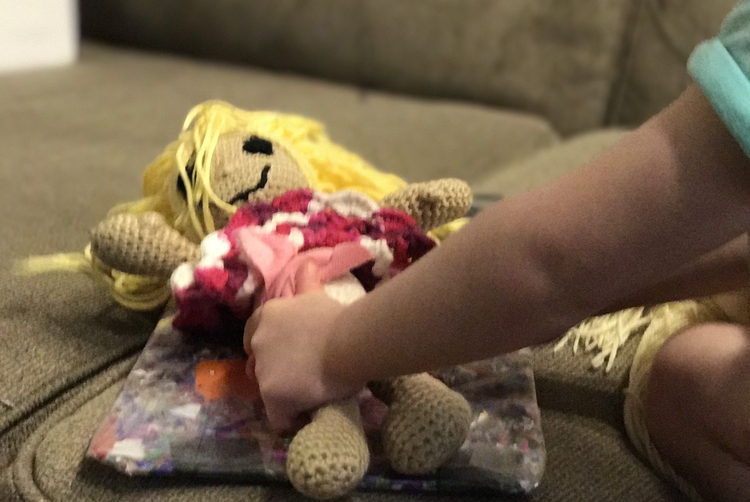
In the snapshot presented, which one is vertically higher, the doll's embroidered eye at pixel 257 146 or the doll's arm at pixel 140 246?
the doll's embroidered eye at pixel 257 146

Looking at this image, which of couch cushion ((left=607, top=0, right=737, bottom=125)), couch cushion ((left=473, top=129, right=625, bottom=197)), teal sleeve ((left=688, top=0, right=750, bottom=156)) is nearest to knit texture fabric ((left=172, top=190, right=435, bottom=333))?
teal sleeve ((left=688, top=0, right=750, bottom=156))

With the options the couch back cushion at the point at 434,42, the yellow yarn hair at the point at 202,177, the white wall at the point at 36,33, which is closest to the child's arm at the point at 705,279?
the yellow yarn hair at the point at 202,177

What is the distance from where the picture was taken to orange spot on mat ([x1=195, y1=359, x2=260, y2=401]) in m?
0.50

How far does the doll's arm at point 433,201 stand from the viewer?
56 centimetres

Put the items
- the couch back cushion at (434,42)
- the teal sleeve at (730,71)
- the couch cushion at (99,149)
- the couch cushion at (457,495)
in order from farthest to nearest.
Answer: the couch back cushion at (434,42), the couch cushion at (99,149), the couch cushion at (457,495), the teal sleeve at (730,71)

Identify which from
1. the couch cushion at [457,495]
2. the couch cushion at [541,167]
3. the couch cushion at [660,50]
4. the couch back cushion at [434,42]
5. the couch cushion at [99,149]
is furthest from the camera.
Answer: the couch back cushion at [434,42]

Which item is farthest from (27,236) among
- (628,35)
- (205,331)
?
(628,35)

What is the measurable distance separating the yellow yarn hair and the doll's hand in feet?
0.42

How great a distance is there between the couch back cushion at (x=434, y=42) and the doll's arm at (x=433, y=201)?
0.84m

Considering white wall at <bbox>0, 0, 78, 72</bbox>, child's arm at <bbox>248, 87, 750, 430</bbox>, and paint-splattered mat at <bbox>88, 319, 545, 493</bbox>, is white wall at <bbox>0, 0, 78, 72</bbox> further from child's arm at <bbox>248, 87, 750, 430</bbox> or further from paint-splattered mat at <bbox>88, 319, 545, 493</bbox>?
child's arm at <bbox>248, 87, 750, 430</bbox>

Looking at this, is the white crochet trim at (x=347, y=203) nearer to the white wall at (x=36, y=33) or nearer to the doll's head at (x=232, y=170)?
the doll's head at (x=232, y=170)

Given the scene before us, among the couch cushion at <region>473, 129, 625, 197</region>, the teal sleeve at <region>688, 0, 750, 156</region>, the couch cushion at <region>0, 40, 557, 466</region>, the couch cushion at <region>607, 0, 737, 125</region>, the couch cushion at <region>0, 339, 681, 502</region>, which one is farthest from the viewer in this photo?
the couch cushion at <region>607, 0, 737, 125</region>

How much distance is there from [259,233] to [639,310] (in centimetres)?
32

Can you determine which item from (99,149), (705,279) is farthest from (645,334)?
(99,149)
